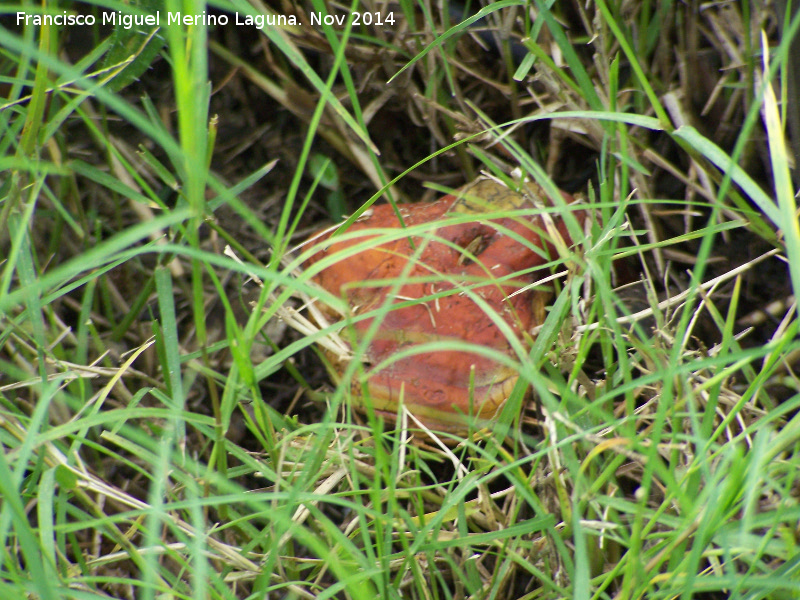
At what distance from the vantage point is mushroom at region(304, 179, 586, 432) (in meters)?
0.98

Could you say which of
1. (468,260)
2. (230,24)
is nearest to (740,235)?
A: (468,260)

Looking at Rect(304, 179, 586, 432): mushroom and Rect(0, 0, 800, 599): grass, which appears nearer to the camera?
Rect(0, 0, 800, 599): grass

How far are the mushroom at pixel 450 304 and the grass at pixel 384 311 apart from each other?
2.0 inches

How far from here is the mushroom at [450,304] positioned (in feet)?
3.23

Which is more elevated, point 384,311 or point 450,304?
point 384,311

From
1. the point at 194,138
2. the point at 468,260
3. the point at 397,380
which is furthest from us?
the point at 468,260

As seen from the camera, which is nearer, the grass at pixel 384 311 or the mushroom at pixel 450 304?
the grass at pixel 384 311

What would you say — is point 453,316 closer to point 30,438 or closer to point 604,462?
point 604,462

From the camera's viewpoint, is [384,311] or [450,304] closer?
[384,311]

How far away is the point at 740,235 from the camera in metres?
1.22

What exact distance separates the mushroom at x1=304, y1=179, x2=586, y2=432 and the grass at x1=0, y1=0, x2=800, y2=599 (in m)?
0.05

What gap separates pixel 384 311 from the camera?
64 cm

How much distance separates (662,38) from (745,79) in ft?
A: 0.62

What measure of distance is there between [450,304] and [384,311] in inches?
17.0
